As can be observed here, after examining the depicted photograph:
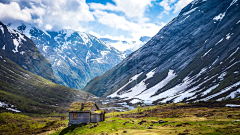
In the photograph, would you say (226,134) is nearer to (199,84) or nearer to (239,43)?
(199,84)

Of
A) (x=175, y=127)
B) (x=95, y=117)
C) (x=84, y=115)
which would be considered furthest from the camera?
(x=84, y=115)

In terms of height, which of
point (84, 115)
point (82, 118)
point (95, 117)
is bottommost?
point (82, 118)

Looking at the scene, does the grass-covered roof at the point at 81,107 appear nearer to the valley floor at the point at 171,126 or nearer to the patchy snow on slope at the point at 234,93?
the valley floor at the point at 171,126

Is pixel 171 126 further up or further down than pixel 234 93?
further down

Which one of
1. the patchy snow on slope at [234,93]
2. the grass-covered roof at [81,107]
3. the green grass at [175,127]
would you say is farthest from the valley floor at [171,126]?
the patchy snow on slope at [234,93]

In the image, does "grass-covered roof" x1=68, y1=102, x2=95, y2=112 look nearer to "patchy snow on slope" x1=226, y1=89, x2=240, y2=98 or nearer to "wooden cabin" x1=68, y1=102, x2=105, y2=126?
"wooden cabin" x1=68, y1=102, x2=105, y2=126

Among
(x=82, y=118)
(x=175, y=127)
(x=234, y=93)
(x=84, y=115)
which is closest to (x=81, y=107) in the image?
(x=84, y=115)

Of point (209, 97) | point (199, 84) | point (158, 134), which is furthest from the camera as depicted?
point (199, 84)

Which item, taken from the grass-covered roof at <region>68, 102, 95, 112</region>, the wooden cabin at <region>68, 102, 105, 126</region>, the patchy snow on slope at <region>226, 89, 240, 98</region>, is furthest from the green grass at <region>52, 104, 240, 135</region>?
the patchy snow on slope at <region>226, 89, 240, 98</region>

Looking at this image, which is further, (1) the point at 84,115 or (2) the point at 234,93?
(2) the point at 234,93

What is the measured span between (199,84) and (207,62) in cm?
4558

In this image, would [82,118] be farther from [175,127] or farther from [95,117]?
[175,127]

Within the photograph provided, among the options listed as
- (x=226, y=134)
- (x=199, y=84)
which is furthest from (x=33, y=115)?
(x=226, y=134)

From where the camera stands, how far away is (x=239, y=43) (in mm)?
168750
